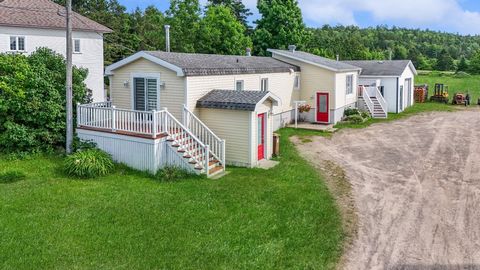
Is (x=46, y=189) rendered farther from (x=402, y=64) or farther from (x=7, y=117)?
(x=402, y=64)

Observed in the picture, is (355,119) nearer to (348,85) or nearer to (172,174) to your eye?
(348,85)

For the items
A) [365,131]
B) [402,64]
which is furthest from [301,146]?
[402,64]

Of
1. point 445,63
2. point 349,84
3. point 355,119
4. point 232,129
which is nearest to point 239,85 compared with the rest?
point 232,129

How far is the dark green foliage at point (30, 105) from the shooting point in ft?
50.3

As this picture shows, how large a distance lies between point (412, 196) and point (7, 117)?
13.8 metres

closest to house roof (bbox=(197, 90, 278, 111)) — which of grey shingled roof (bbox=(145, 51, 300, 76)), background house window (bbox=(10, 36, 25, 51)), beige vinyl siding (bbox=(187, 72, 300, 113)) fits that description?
beige vinyl siding (bbox=(187, 72, 300, 113))

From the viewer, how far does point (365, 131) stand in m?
23.8

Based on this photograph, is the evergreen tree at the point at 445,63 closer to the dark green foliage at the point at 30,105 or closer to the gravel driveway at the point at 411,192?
the gravel driveway at the point at 411,192

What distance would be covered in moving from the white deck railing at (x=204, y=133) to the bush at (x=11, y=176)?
5.53 metres

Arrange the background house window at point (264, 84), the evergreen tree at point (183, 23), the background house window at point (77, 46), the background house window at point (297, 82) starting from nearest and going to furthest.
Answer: the background house window at point (264, 84) → the background house window at point (297, 82) → the background house window at point (77, 46) → the evergreen tree at point (183, 23)

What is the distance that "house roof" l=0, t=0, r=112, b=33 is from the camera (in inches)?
972

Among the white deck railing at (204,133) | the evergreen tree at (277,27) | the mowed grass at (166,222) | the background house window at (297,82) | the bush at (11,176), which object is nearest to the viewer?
the mowed grass at (166,222)

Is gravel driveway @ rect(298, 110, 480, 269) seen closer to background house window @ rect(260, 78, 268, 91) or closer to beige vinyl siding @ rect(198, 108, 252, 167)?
beige vinyl siding @ rect(198, 108, 252, 167)

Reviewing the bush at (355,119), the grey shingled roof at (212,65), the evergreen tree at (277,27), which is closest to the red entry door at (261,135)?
the grey shingled roof at (212,65)
